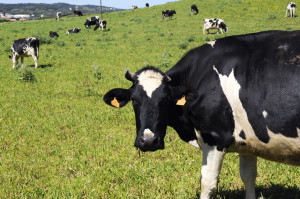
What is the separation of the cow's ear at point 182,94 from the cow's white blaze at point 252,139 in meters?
0.37

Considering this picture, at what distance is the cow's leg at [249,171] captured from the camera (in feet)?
13.1

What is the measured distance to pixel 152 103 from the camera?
3449mm

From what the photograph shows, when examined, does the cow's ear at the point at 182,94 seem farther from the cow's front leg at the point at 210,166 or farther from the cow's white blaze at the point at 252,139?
the cow's front leg at the point at 210,166

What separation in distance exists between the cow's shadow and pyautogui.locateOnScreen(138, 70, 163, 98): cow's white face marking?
1861 mm

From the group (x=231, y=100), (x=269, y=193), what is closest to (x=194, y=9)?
(x=269, y=193)

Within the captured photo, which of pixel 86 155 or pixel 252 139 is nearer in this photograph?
pixel 252 139

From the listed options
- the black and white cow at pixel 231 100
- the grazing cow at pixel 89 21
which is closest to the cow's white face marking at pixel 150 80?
the black and white cow at pixel 231 100

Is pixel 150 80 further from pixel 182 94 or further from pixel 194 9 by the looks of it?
pixel 194 9

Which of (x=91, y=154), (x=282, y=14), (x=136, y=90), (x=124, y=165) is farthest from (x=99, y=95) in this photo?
(x=282, y=14)

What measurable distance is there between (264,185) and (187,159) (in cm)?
139

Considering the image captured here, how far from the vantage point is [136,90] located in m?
3.58

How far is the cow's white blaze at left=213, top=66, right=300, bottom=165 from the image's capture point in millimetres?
2951

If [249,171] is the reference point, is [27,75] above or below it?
above

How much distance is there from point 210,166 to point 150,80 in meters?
1.28
